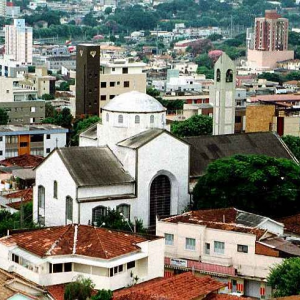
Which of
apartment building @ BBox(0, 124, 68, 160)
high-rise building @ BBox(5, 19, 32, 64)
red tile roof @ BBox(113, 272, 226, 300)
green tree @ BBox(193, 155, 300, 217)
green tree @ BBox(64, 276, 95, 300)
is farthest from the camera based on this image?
high-rise building @ BBox(5, 19, 32, 64)

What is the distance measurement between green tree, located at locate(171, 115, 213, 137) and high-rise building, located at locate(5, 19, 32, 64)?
59293 millimetres

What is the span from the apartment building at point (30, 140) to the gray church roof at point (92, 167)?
15289mm

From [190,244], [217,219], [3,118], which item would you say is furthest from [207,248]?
[3,118]

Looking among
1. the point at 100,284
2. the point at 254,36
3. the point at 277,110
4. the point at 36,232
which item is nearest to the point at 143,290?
the point at 100,284

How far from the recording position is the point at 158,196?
3353 cm

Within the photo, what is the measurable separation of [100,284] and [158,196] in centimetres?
829

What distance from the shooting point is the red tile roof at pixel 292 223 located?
30891 millimetres

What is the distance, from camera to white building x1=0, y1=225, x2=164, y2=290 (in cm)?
2559

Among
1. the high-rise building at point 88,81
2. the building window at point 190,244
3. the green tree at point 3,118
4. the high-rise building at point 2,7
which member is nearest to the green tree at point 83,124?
the green tree at point 3,118

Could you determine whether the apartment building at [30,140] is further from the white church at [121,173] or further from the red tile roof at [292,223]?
the red tile roof at [292,223]

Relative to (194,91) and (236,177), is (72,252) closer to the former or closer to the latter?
(236,177)

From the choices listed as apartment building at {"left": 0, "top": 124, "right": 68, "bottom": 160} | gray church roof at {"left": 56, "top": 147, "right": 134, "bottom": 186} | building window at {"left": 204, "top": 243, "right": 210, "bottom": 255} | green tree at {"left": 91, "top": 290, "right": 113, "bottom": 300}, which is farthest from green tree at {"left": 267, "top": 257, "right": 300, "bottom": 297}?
apartment building at {"left": 0, "top": 124, "right": 68, "bottom": 160}

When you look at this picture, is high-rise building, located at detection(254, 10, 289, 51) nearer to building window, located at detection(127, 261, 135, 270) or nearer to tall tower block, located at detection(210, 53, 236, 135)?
tall tower block, located at detection(210, 53, 236, 135)

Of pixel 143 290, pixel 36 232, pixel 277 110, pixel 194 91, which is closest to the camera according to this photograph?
pixel 143 290
